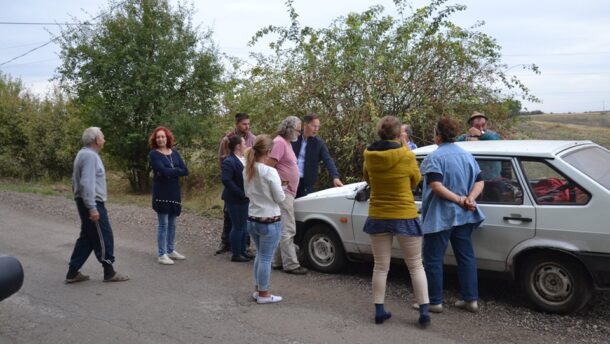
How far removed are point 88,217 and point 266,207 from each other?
7.04 ft

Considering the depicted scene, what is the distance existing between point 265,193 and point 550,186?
271 cm

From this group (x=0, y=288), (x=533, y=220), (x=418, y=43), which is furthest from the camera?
(x=418, y=43)

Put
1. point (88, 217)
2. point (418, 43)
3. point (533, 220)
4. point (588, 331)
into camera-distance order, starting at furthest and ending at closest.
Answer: point (418, 43) < point (88, 217) < point (533, 220) < point (588, 331)

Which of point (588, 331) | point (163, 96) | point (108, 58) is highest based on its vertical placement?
point (108, 58)

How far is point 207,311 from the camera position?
5.56 m

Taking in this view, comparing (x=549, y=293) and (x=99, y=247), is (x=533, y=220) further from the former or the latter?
(x=99, y=247)

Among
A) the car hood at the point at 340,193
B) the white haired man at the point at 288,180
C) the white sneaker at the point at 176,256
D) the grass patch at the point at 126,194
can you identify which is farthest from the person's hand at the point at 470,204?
the grass patch at the point at 126,194

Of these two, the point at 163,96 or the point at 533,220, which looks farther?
the point at 163,96

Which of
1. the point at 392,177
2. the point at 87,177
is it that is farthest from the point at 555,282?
the point at 87,177

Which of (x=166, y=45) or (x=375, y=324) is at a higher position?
(x=166, y=45)

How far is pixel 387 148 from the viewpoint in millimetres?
5008

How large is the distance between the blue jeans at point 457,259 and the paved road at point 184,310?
390mm

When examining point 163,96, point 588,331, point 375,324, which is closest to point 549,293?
point 588,331

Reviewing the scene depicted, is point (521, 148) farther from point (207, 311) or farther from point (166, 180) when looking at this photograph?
point (166, 180)
